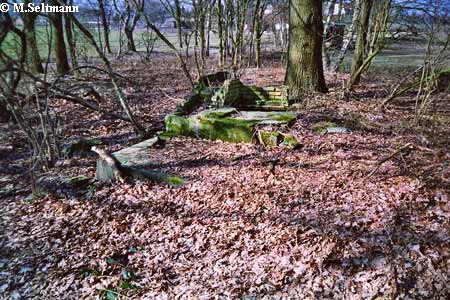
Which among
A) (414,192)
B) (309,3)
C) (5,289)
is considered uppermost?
(309,3)

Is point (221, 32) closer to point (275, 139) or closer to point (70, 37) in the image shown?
point (70, 37)

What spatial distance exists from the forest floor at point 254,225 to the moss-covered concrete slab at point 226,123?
281 millimetres

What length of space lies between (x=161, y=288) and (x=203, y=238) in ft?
2.04

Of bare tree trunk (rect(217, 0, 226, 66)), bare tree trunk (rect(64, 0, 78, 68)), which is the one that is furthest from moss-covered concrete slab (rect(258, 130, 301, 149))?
bare tree trunk (rect(217, 0, 226, 66))

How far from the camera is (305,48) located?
6.57 m

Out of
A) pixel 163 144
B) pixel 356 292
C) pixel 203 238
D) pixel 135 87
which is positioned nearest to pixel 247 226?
pixel 203 238

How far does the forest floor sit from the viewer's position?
2.67m

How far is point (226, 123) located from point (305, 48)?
8.40 ft

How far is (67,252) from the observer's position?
338cm

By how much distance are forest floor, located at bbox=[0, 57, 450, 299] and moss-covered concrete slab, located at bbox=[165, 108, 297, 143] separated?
0.28 metres

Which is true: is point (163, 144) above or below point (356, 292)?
above

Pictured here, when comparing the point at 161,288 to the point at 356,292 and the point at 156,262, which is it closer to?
the point at 156,262

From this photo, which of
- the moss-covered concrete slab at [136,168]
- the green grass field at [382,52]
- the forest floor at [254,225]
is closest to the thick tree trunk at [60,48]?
the green grass field at [382,52]

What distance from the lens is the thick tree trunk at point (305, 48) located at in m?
6.45
